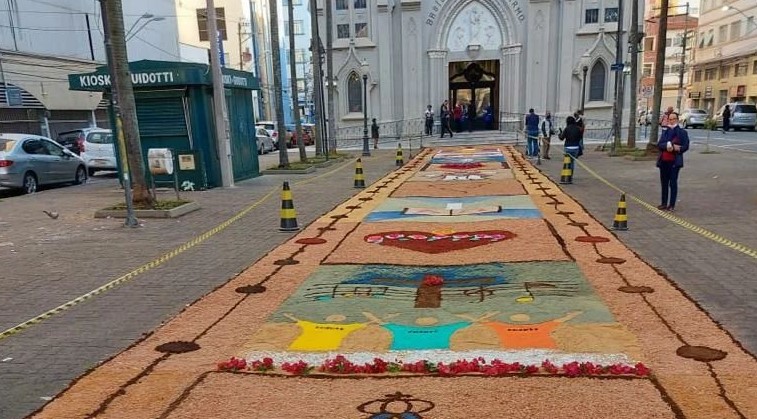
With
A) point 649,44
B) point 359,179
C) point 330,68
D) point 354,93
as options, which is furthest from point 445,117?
point 649,44

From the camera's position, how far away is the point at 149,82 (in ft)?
45.6

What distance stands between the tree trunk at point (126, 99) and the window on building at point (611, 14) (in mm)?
29386

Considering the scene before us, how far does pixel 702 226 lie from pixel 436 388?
7.02 metres

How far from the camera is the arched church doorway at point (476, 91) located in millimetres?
36406

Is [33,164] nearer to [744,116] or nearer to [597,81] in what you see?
[597,81]

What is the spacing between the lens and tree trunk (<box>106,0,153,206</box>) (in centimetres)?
1083

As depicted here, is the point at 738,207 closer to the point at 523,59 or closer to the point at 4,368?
the point at 4,368

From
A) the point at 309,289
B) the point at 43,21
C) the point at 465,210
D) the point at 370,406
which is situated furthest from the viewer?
the point at 43,21

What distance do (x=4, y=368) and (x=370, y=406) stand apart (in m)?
3.14

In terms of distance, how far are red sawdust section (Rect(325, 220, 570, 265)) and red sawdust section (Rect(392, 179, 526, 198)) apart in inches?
148

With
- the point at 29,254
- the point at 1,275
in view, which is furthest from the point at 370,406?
the point at 29,254

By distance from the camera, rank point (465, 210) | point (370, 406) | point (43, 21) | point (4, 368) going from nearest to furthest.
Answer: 1. point (370, 406)
2. point (4, 368)
3. point (465, 210)
4. point (43, 21)

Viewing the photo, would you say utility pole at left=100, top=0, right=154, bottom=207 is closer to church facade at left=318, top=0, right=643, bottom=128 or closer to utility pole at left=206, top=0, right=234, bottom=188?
utility pole at left=206, top=0, right=234, bottom=188

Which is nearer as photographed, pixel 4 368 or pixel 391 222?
pixel 4 368
